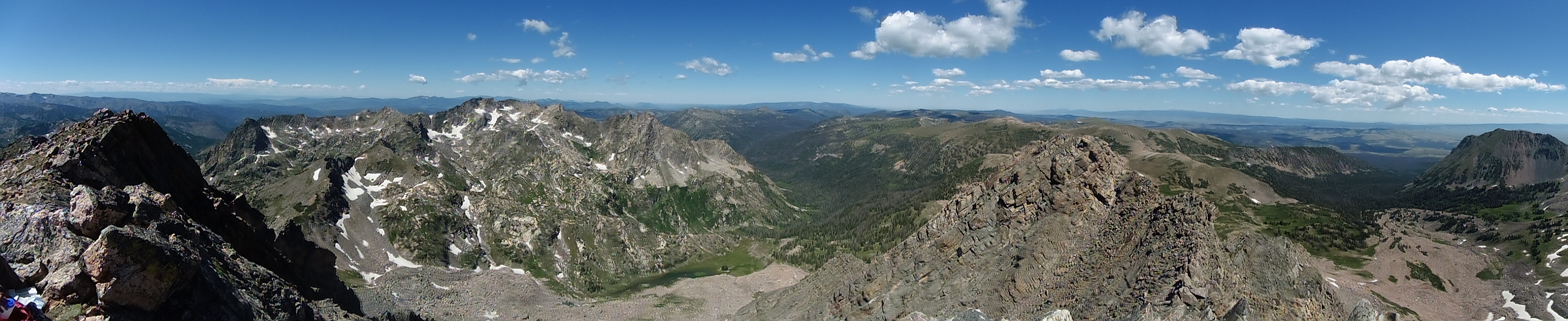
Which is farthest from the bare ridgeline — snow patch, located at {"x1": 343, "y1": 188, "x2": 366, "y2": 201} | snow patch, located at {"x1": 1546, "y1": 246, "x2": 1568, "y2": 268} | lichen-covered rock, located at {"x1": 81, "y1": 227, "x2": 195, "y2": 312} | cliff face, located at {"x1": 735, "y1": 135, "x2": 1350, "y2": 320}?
snow patch, located at {"x1": 1546, "y1": 246, "x2": 1568, "y2": 268}

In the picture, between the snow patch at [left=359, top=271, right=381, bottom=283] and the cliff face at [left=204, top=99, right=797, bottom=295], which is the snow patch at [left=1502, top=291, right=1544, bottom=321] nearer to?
the cliff face at [left=204, top=99, right=797, bottom=295]

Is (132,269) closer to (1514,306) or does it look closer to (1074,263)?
(1074,263)

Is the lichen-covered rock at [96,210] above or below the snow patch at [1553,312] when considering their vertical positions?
above

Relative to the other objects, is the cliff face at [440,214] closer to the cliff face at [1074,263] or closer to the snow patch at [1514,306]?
the cliff face at [1074,263]

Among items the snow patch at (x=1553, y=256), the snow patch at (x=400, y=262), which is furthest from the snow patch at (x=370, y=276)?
the snow patch at (x=1553, y=256)

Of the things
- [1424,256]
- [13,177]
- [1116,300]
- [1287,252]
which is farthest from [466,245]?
[1424,256]

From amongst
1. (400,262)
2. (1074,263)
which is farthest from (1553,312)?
(400,262)

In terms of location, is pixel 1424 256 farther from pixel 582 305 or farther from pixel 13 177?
pixel 13 177
